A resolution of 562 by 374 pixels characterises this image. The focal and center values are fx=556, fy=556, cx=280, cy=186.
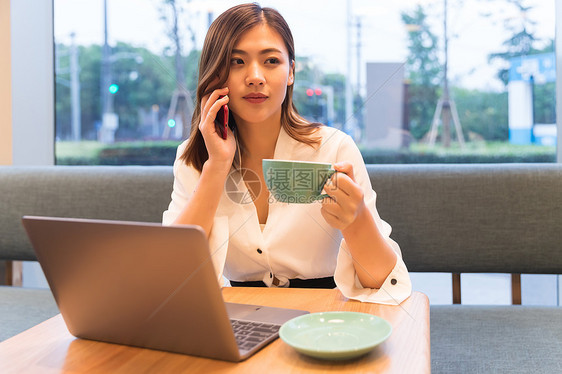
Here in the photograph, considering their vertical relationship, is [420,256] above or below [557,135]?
below

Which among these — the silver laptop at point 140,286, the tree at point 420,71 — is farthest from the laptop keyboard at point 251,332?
the tree at point 420,71

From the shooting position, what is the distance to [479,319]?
1718 millimetres

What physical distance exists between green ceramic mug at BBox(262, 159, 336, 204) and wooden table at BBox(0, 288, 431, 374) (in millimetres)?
253

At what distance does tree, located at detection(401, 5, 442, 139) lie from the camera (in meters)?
2.39

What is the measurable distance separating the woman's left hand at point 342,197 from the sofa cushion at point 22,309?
1134mm

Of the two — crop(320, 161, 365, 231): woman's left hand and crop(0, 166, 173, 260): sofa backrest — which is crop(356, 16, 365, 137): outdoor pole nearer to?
crop(0, 166, 173, 260): sofa backrest

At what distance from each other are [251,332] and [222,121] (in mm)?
739

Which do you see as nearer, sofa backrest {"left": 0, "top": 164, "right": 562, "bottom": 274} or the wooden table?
the wooden table

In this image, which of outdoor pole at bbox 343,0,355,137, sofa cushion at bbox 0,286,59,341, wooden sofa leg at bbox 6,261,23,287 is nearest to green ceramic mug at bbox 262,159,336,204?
sofa cushion at bbox 0,286,59,341

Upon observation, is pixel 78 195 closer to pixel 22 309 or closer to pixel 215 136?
pixel 22 309

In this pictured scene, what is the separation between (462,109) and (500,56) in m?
0.27

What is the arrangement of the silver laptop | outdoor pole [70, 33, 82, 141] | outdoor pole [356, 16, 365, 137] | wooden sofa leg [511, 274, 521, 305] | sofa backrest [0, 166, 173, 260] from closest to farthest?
the silver laptop < wooden sofa leg [511, 274, 521, 305] < sofa backrest [0, 166, 173, 260] < outdoor pole [356, 16, 365, 137] < outdoor pole [70, 33, 82, 141]

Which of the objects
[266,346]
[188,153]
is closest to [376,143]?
[188,153]

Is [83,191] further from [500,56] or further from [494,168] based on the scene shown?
[500,56]
